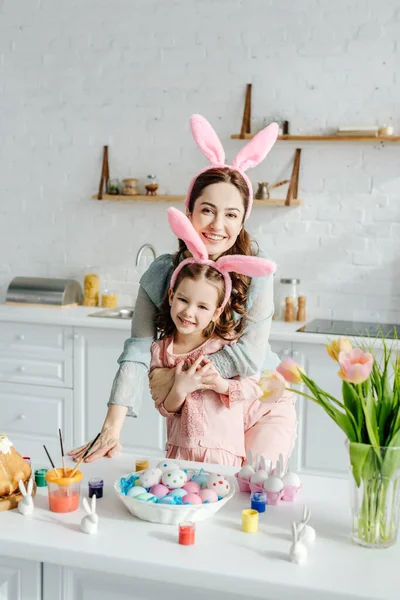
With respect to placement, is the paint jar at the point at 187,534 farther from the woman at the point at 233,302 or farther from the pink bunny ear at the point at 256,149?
the pink bunny ear at the point at 256,149

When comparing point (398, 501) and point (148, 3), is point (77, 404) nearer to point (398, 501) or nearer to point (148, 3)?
point (148, 3)

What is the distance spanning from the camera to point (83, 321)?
3822mm

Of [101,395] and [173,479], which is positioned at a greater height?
[173,479]

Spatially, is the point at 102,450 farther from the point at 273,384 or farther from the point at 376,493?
the point at 376,493

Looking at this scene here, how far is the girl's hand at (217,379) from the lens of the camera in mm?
2016

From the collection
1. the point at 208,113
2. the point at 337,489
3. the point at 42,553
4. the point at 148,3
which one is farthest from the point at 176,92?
the point at 42,553

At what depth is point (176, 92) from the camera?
4.16 metres

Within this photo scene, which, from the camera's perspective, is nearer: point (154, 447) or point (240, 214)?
point (240, 214)

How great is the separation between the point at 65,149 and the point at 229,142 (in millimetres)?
959

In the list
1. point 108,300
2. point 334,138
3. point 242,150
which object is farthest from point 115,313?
point 242,150

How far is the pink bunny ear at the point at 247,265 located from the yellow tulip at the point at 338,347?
16.8 inches

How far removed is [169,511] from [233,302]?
27.9 inches

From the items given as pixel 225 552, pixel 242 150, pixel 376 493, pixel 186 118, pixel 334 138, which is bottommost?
pixel 225 552

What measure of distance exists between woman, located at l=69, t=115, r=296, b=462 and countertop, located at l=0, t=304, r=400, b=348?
128cm
